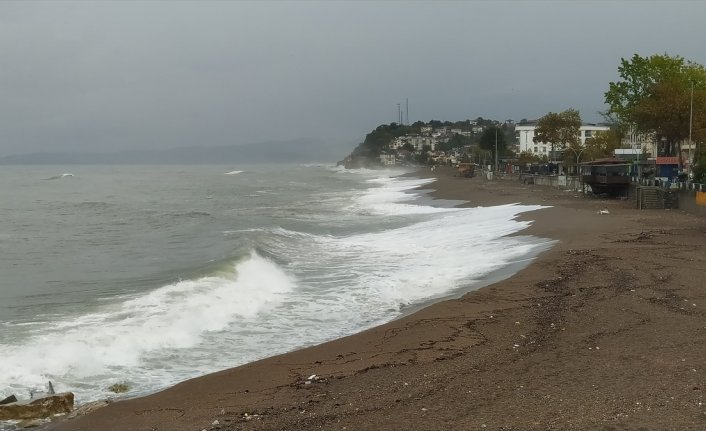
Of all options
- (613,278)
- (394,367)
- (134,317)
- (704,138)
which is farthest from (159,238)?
(704,138)

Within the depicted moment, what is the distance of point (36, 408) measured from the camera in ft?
28.1

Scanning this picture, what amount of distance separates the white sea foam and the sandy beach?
1.59m

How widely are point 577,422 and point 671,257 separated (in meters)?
12.5

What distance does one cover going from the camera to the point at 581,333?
1045 centimetres

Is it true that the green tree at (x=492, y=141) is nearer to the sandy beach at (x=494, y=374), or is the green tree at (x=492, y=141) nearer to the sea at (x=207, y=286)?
the sea at (x=207, y=286)

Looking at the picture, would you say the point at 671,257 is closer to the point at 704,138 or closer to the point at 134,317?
the point at 134,317

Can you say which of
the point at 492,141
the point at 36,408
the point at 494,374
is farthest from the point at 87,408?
the point at 492,141

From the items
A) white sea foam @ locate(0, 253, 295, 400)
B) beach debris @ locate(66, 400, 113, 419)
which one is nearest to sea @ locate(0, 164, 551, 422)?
white sea foam @ locate(0, 253, 295, 400)

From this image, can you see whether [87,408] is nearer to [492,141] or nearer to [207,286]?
[207,286]

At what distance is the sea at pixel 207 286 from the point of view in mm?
11484

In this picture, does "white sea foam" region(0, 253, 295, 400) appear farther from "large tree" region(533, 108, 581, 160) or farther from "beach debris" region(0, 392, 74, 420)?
"large tree" region(533, 108, 581, 160)

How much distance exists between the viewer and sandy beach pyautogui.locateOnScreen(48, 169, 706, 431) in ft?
23.3

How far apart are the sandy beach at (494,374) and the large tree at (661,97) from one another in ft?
108

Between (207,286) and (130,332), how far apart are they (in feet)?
15.6
